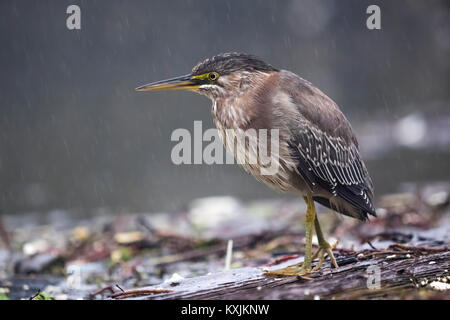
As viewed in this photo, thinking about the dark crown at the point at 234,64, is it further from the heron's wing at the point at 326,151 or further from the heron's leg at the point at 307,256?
the heron's leg at the point at 307,256

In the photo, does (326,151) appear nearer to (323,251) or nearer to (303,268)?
(323,251)

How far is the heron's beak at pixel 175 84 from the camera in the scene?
4.42 m

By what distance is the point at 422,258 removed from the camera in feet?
13.3

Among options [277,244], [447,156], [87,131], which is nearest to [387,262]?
[277,244]

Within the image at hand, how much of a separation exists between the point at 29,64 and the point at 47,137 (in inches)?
127

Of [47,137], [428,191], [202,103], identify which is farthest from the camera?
[202,103]

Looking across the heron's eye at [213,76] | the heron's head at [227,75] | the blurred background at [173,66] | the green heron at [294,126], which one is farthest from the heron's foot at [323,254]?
the blurred background at [173,66]

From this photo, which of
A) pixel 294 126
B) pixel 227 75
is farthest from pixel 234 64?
pixel 294 126

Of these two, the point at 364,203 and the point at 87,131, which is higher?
the point at 87,131

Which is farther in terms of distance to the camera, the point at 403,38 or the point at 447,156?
the point at 403,38

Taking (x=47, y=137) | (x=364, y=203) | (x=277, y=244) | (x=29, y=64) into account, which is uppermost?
(x=29, y=64)

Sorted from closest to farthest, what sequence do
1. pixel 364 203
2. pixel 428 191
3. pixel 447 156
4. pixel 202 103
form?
pixel 364 203
pixel 428 191
pixel 447 156
pixel 202 103

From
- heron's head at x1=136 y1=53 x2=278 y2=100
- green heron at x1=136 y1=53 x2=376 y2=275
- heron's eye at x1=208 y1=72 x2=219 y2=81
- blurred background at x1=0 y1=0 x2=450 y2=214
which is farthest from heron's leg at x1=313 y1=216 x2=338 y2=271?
blurred background at x1=0 y1=0 x2=450 y2=214

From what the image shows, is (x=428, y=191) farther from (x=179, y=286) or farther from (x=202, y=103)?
(x=202, y=103)
